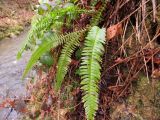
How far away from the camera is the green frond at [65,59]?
2.28 meters

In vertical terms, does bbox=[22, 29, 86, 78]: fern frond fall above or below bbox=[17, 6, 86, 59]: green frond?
below

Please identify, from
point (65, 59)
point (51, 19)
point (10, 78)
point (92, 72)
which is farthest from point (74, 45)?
point (10, 78)

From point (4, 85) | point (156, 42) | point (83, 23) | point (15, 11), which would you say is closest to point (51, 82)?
point (83, 23)

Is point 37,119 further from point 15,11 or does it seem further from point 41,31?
point 15,11

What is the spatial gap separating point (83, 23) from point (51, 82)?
752 millimetres

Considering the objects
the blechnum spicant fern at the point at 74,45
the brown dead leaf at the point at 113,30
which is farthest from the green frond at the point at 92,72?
the brown dead leaf at the point at 113,30

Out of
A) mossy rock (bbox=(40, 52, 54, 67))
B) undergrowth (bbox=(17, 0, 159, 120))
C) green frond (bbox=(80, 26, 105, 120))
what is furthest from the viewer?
mossy rock (bbox=(40, 52, 54, 67))

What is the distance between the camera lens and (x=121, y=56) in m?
2.37

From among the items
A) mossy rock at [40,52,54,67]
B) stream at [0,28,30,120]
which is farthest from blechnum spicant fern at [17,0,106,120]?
stream at [0,28,30,120]

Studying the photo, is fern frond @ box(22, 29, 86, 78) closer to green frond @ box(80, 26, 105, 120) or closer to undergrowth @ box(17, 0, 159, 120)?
undergrowth @ box(17, 0, 159, 120)

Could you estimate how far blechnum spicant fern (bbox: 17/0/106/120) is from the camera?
6.84 feet

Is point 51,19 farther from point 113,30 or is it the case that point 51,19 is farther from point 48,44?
point 113,30

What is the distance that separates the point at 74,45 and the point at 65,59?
0.67 ft

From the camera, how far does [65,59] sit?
2.30m
